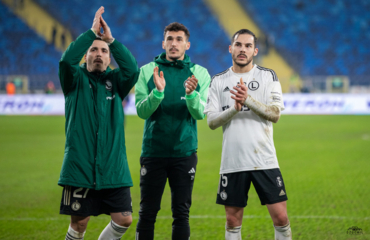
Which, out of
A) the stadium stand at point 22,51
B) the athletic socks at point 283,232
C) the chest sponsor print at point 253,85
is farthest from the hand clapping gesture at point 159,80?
the stadium stand at point 22,51

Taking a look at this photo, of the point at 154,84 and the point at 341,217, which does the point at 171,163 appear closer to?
the point at 154,84

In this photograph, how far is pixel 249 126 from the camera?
3.71 meters

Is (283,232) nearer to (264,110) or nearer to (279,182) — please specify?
(279,182)

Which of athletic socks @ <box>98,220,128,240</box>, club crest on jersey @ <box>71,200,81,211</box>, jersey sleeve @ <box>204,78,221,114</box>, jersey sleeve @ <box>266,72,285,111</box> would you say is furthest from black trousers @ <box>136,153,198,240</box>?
jersey sleeve @ <box>266,72,285,111</box>

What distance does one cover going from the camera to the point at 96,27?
341 cm

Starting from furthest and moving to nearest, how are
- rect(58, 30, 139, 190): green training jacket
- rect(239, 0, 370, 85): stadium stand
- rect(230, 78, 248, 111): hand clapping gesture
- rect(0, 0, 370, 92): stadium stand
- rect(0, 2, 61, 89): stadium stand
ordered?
rect(239, 0, 370, 85): stadium stand → rect(0, 0, 370, 92): stadium stand → rect(0, 2, 61, 89): stadium stand → rect(230, 78, 248, 111): hand clapping gesture → rect(58, 30, 139, 190): green training jacket

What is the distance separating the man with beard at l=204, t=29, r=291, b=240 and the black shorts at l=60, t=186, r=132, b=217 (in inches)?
32.3

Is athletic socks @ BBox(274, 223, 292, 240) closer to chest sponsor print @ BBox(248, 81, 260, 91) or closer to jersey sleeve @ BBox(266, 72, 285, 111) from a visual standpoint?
jersey sleeve @ BBox(266, 72, 285, 111)

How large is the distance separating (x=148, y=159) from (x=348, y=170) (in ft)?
20.8

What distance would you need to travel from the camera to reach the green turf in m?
5.21

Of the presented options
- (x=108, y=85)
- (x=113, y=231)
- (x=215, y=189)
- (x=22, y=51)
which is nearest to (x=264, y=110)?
(x=108, y=85)

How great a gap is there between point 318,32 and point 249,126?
34.1 m

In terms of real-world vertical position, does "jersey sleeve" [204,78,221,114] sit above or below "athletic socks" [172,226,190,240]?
above

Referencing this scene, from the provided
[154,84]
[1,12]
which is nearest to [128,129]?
[154,84]
